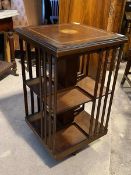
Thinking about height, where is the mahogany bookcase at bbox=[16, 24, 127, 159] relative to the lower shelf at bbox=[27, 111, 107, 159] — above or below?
above

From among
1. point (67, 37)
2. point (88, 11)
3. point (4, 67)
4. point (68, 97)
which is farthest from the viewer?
point (88, 11)

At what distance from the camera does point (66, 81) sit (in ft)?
4.56

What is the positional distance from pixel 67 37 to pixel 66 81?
0.35 m

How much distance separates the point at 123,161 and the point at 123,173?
0.35ft

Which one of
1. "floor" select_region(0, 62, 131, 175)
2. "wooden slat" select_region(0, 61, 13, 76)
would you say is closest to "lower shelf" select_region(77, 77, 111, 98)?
"floor" select_region(0, 62, 131, 175)

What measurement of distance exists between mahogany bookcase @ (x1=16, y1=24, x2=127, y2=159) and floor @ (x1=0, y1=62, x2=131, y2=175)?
11cm

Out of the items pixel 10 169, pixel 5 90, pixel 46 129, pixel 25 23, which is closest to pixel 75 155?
pixel 46 129

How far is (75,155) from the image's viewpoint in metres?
1.49

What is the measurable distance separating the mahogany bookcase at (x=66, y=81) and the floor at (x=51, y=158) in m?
0.11

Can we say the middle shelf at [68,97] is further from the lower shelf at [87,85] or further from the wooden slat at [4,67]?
the wooden slat at [4,67]

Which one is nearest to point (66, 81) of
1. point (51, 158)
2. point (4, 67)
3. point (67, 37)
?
point (67, 37)

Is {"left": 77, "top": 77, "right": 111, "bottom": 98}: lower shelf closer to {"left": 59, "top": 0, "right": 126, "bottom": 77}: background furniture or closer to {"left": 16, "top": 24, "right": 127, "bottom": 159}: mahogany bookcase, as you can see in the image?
{"left": 16, "top": 24, "right": 127, "bottom": 159}: mahogany bookcase

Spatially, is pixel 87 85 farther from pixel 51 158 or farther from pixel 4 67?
pixel 4 67

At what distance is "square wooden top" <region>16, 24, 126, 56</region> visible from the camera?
101cm
